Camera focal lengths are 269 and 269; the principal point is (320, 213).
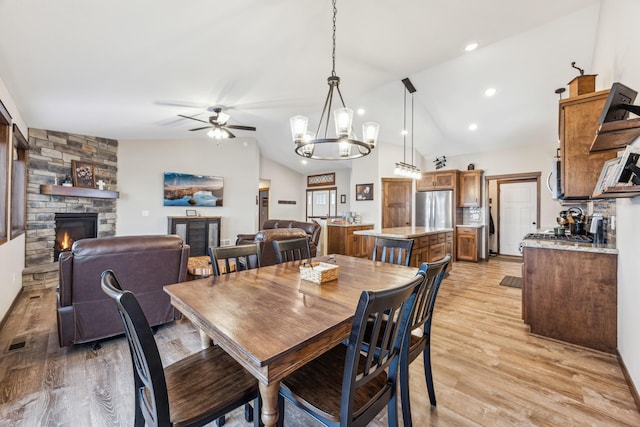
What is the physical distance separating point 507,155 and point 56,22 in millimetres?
7595

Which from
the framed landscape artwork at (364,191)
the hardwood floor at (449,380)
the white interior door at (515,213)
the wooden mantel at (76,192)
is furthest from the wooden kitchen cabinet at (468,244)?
the wooden mantel at (76,192)

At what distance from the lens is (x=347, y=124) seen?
1962 mm

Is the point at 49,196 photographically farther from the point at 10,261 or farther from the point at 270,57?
the point at 270,57

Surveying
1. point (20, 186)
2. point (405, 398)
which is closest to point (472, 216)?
point (405, 398)

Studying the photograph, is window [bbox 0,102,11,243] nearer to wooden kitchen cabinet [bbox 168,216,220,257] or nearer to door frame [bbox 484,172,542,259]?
wooden kitchen cabinet [bbox 168,216,220,257]

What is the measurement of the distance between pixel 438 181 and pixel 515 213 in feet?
6.64

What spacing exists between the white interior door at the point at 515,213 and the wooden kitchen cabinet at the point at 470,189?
82 cm

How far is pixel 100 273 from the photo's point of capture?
2.25m

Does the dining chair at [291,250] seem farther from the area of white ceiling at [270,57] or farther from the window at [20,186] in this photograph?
the window at [20,186]

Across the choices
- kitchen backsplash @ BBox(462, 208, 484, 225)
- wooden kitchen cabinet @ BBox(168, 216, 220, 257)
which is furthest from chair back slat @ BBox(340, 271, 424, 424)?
kitchen backsplash @ BBox(462, 208, 484, 225)

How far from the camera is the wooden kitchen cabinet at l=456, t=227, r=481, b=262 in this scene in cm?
611

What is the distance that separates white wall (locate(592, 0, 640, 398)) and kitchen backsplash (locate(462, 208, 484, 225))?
4379 millimetres

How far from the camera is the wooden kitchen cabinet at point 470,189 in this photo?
6.33 metres

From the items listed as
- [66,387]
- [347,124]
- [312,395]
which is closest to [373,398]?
[312,395]
